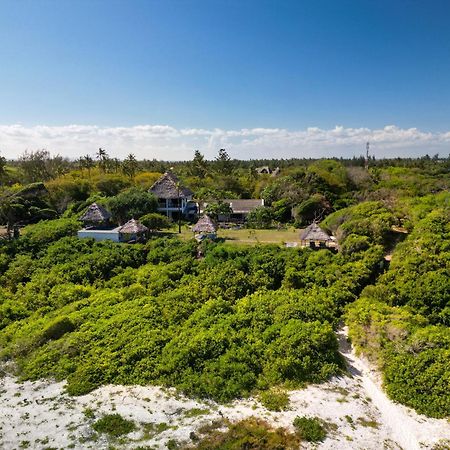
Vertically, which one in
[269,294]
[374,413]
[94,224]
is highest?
[94,224]

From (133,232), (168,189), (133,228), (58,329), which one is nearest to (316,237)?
(133,232)

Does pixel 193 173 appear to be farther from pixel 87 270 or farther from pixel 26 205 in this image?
pixel 87 270

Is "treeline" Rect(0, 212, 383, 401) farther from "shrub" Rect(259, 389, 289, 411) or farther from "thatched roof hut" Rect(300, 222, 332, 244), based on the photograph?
"thatched roof hut" Rect(300, 222, 332, 244)

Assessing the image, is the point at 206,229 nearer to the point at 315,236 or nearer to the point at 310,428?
the point at 315,236

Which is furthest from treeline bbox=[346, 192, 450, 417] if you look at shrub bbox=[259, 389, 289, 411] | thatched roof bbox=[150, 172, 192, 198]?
thatched roof bbox=[150, 172, 192, 198]

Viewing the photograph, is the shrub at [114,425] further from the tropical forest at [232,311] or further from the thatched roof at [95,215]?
the thatched roof at [95,215]

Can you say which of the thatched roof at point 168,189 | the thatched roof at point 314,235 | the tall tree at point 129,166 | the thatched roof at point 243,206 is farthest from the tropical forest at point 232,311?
the tall tree at point 129,166

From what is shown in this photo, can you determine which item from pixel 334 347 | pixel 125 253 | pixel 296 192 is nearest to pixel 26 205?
pixel 125 253
